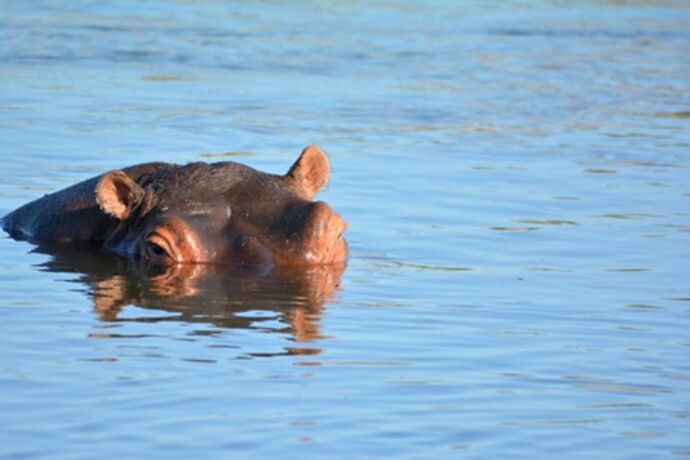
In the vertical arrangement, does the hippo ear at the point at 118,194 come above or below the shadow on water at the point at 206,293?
above

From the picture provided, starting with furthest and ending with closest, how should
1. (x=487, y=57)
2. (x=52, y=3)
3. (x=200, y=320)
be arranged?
(x=52, y=3), (x=487, y=57), (x=200, y=320)

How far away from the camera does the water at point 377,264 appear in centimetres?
723

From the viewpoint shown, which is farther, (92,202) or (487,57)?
(487,57)

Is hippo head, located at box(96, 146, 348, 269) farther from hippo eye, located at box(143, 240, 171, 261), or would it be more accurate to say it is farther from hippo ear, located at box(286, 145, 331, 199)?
hippo ear, located at box(286, 145, 331, 199)

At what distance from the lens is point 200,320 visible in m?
9.24

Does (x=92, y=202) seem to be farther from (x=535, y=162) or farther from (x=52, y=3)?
(x=52, y=3)

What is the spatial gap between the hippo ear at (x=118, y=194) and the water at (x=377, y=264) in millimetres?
350

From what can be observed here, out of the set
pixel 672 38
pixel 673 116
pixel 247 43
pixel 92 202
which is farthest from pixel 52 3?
pixel 92 202

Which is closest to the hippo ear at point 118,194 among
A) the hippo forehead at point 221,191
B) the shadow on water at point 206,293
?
the hippo forehead at point 221,191

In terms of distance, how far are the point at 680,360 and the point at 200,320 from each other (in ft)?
8.35

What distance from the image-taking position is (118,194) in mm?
11102

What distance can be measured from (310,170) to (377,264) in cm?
85

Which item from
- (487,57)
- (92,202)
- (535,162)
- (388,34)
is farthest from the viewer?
(388,34)

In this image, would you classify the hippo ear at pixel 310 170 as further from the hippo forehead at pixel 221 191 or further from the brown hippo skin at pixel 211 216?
the hippo forehead at pixel 221 191
